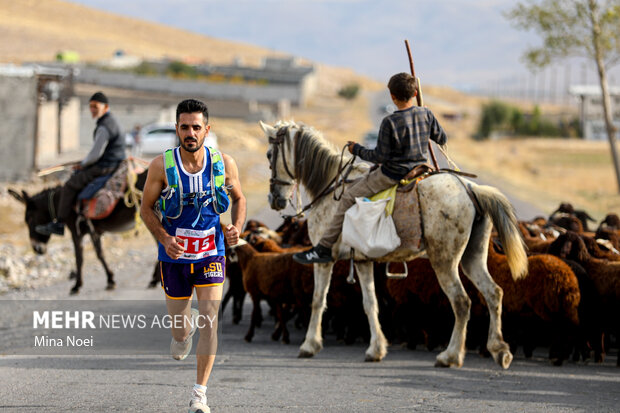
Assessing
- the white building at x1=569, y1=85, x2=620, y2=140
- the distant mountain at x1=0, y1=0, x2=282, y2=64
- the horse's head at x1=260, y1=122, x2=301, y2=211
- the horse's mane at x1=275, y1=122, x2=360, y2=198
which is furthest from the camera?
the distant mountain at x1=0, y1=0, x2=282, y2=64

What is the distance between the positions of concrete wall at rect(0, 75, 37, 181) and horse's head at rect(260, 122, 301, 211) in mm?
21719

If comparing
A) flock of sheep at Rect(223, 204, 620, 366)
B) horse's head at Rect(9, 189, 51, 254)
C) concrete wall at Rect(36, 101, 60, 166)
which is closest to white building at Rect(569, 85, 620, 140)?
concrete wall at Rect(36, 101, 60, 166)

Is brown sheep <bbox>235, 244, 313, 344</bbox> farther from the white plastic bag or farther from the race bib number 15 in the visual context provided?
the race bib number 15

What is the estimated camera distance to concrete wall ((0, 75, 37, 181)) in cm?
2914

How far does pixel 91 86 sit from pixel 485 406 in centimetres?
8175

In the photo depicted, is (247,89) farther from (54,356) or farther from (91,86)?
(54,356)

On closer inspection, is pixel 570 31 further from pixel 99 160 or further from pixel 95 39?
pixel 95 39

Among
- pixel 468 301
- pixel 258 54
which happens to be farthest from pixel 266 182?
pixel 258 54

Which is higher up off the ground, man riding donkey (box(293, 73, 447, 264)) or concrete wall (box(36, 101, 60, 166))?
concrete wall (box(36, 101, 60, 166))

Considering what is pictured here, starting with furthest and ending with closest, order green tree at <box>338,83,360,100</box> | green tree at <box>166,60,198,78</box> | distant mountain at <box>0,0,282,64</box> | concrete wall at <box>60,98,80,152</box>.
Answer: distant mountain at <box>0,0,282,64</box> < green tree at <box>338,83,360,100</box> < green tree at <box>166,60,198,78</box> < concrete wall at <box>60,98,80,152</box>

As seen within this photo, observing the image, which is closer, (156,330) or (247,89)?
(156,330)

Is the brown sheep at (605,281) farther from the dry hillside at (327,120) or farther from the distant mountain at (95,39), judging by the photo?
the distant mountain at (95,39)

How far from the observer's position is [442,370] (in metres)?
8.20

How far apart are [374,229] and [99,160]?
615cm
